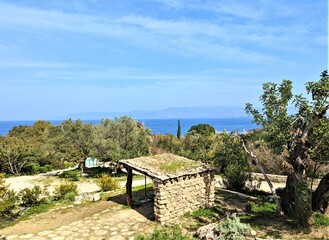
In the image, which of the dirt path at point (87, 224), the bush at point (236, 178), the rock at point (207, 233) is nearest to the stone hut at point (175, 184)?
the dirt path at point (87, 224)

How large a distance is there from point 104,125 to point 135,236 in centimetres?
1856

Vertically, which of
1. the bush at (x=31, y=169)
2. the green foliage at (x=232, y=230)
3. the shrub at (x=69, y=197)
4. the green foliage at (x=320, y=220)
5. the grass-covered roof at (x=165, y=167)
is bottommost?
the bush at (x=31, y=169)

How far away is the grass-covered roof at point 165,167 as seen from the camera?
12.2 metres

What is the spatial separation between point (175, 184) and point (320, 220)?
5.92 m

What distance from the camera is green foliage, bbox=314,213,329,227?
34.6 ft

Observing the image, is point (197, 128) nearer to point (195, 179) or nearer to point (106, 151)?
point (106, 151)

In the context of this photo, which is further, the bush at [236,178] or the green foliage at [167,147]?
the green foliage at [167,147]

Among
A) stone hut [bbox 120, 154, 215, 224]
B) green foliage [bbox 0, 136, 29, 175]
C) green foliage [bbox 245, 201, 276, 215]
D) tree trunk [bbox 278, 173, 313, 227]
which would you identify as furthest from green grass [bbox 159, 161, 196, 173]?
green foliage [bbox 0, 136, 29, 175]

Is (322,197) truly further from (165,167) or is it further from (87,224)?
(87,224)

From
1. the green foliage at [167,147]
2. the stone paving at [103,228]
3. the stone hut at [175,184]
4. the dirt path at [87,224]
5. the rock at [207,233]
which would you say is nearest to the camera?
the rock at [207,233]

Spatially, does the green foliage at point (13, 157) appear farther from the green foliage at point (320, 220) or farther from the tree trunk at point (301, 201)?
the green foliage at point (320, 220)

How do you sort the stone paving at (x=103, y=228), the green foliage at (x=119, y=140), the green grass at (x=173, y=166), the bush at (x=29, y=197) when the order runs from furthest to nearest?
1. the green foliage at (x=119, y=140)
2. the bush at (x=29, y=197)
3. the green grass at (x=173, y=166)
4. the stone paving at (x=103, y=228)

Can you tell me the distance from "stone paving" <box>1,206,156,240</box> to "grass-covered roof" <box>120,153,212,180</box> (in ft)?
7.04

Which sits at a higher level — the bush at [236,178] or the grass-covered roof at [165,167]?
the grass-covered roof at [165,167]
